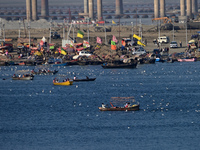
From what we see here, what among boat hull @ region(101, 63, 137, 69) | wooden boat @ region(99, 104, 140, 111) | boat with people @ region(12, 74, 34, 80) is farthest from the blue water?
boat hull @ region(101, 63, 137, 69)

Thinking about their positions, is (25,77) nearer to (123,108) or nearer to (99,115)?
(123,108)

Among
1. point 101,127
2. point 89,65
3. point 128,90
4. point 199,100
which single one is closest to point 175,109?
point 199,100

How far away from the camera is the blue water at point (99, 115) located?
140 feet

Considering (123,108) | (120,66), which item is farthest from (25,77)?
(123,108)

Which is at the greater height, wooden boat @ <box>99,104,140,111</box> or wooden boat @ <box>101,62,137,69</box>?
wooden boat @ <box>101,62,137,69</box>

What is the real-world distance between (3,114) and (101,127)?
11056 mm

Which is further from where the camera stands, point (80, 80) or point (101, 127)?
point (80, 80)

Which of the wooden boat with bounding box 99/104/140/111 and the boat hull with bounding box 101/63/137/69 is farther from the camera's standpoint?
the boat hull with bounding box 101/63/137/69

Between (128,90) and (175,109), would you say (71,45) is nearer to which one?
(128,90)

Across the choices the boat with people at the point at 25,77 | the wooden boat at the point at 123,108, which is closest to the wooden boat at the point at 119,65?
the boat with people at the point at 25,77

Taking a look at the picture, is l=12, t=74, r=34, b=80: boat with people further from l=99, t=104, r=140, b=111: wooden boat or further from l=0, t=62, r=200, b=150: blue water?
l=99, t=104, r=140, b=111: wooden boat

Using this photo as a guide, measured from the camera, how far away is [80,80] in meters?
76.6

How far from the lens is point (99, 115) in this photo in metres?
51.5

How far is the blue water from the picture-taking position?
140 ft
